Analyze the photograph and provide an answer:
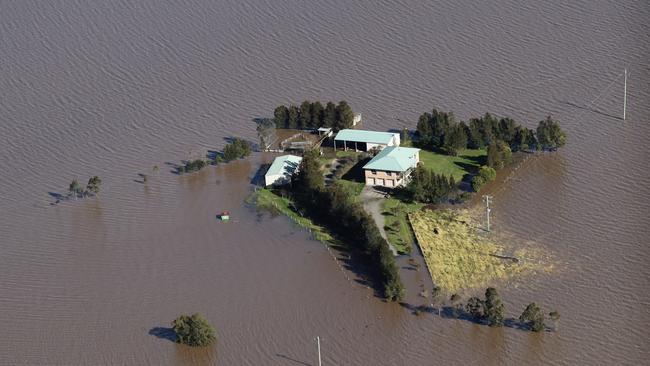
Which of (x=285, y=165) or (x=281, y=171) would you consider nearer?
(x=281, y=171)

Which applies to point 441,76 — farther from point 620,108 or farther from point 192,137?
point 192,137

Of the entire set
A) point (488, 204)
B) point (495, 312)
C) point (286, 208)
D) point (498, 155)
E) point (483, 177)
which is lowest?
point (495, 312)

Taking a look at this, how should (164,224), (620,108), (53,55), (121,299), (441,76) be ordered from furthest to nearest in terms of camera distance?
(53,55) → (441,76) → (620,108) → (164,224) → (121,299)

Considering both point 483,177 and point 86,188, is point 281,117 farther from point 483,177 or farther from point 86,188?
point 483,177

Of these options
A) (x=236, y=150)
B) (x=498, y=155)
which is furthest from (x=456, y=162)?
(x=236, y=150)

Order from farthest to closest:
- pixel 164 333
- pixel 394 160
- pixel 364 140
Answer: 1. pixel 364 140
2. pixel 394 160
3. pixel 164 333

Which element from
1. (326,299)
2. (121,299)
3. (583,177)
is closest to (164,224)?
(121,299)
